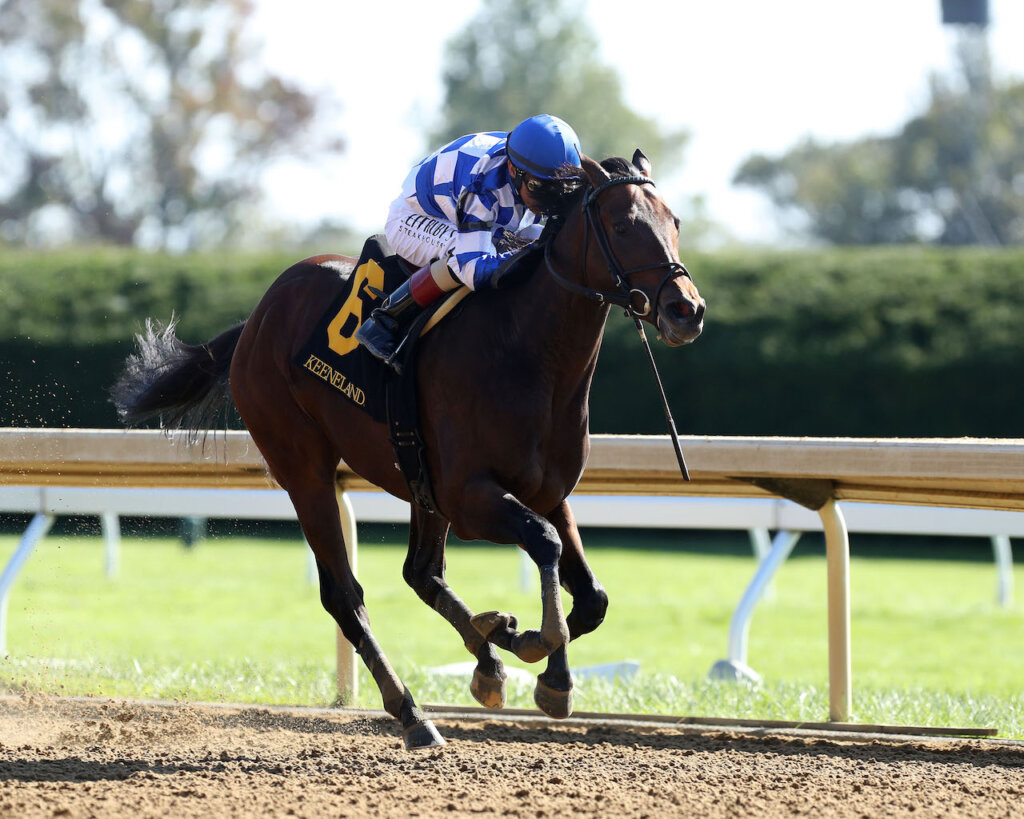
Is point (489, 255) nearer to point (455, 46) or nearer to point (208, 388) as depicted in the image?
point (208, 388)

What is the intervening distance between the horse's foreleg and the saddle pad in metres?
0.64

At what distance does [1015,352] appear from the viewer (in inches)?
533

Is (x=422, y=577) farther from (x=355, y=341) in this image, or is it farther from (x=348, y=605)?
(x=355, y=341)

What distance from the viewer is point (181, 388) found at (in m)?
5.54

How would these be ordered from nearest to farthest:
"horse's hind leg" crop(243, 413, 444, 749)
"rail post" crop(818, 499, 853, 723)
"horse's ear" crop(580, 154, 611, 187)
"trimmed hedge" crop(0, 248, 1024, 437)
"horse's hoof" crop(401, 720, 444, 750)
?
"horse's ear" crop(580, 154, 611, 187), "horse's hoof" crop(401, 720, 444, 750), "horse's hind leg" crop(243, 413, 444, 749), "rail post" crop(818, 499, 853, 723), "trimmed hedge" crop(0, 248, 1024, 437)

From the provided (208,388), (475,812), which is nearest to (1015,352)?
(208,388)

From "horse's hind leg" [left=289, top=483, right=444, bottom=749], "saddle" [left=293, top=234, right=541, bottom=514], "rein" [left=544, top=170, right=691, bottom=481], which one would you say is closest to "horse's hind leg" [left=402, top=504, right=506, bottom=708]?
"horse's hind leg" [left=289, top=483, right=444, bottom=749]

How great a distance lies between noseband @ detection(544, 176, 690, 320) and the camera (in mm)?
3707

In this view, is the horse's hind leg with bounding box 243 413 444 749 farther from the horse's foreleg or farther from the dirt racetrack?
the horse's foreleg

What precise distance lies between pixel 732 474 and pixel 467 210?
1482mm

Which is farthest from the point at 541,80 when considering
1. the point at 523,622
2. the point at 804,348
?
the point at 523,622

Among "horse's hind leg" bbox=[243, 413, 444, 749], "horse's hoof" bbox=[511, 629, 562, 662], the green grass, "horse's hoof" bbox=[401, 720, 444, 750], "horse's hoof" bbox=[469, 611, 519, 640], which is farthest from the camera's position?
the green grass

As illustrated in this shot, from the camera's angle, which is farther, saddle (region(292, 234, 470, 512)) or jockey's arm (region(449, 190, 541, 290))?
saddle (region(292, 234, 470, 512))

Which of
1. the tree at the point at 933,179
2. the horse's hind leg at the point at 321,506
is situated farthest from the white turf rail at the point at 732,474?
the tree at the point at 933,179
